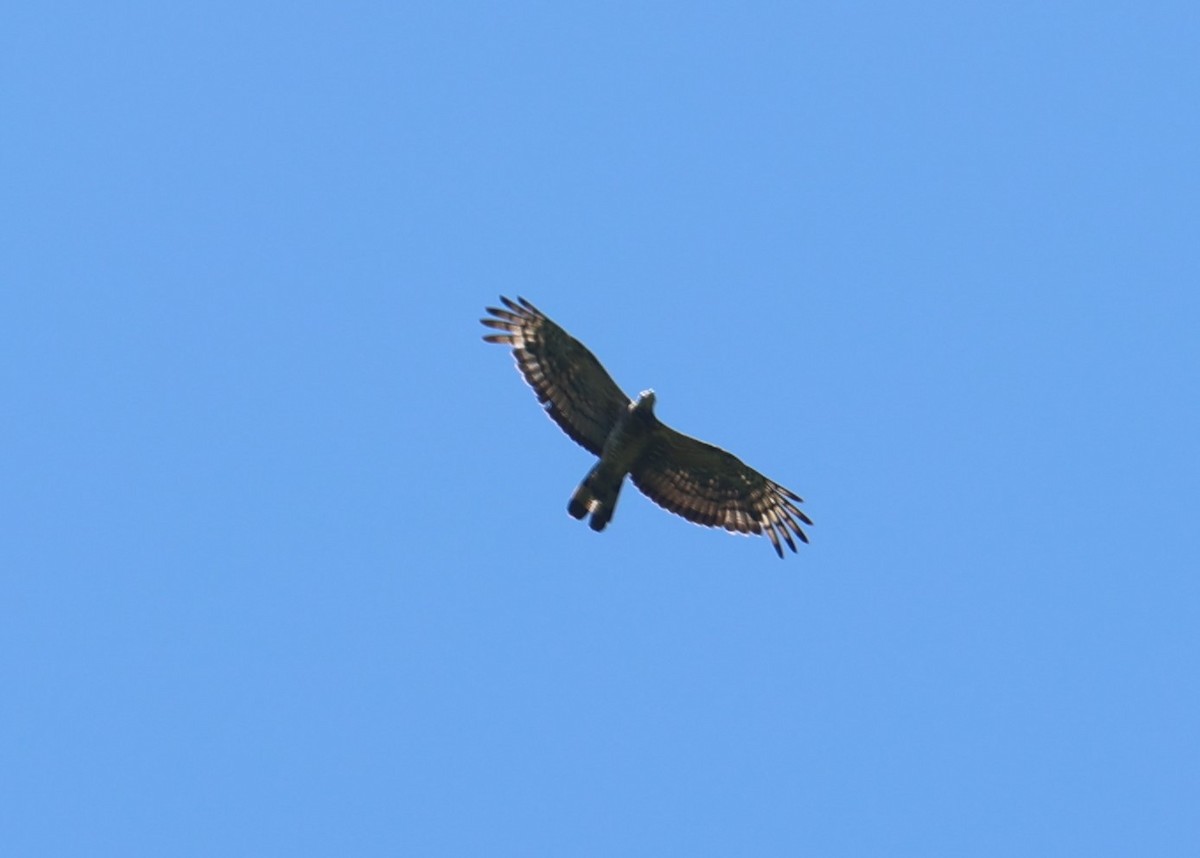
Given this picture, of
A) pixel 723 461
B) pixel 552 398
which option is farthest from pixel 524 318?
pixel 723 461

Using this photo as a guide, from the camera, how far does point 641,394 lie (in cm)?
2936

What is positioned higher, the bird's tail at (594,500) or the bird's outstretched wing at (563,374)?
the bird's outstretched wing at (563,374)

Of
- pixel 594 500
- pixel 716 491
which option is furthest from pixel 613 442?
pixel 716 491

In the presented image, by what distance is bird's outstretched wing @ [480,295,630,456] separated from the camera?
29.3 m

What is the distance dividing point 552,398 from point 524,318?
1398 mm

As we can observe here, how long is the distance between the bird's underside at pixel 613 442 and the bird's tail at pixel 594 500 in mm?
16

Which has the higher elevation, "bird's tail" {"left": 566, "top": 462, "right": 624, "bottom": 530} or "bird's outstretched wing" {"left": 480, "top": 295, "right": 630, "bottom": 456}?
"bird's outstretched wing" {"left": 480, "top": 295, "right": 630, "bottom": 456}

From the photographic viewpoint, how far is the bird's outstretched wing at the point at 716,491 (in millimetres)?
30094

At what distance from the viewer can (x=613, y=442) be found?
97.0ft

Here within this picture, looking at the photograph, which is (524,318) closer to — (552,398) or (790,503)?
(552,398)

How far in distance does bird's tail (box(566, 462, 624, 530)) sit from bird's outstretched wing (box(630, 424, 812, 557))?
2.71 ft

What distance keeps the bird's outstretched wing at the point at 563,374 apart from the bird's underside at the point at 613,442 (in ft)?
0.05

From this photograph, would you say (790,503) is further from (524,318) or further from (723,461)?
(524,318)

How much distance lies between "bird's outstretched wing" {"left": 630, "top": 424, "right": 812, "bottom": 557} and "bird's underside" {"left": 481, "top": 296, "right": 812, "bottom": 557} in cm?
2
